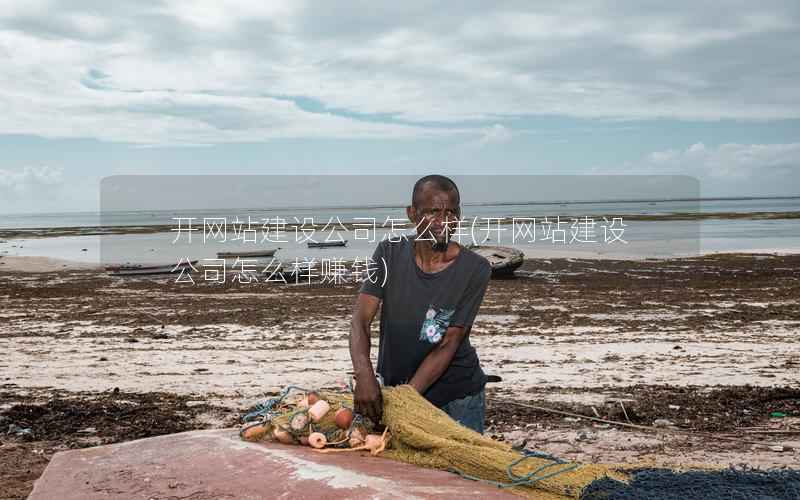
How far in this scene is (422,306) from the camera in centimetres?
322

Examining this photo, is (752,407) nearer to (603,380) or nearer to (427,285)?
(603,380)

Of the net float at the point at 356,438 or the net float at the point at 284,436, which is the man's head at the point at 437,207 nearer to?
the net float at the point at 356,438

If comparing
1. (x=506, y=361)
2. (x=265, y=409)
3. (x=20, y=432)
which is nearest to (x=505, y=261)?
(x=506, y=361)

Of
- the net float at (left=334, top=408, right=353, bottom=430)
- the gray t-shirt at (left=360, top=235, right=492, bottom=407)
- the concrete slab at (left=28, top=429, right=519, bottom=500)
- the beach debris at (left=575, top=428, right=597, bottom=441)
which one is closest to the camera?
the concrete slab at (left=28, top=429, right=519, bottom=500)

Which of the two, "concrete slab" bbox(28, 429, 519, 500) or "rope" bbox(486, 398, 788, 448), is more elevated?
"concrete slab" bbox(28, 429, 519, 500)

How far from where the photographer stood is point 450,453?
2861 mm

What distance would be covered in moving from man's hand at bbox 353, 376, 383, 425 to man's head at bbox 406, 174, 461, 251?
2.16 ft

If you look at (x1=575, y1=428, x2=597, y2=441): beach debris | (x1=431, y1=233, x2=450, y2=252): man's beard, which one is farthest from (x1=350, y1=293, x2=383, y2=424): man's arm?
(x1=575, y1=428, x2=597, y2=441): beach debris

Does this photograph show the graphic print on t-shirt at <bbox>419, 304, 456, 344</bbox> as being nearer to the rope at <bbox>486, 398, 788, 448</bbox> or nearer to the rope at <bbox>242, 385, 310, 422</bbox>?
the rope at <bbox>242, 385, 310, 422</bbox>

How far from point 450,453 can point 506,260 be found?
18025mm

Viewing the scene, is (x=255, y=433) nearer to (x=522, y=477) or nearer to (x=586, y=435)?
(x=522, y=477)

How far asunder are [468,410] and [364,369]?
25.3 inches

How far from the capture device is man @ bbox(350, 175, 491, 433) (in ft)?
10.4

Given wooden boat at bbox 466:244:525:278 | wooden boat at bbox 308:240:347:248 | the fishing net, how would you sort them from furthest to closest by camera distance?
wooden boat at bbox 308:240:347:248 → wooden boat at bbox 466:244:525:278 → the fishing net
